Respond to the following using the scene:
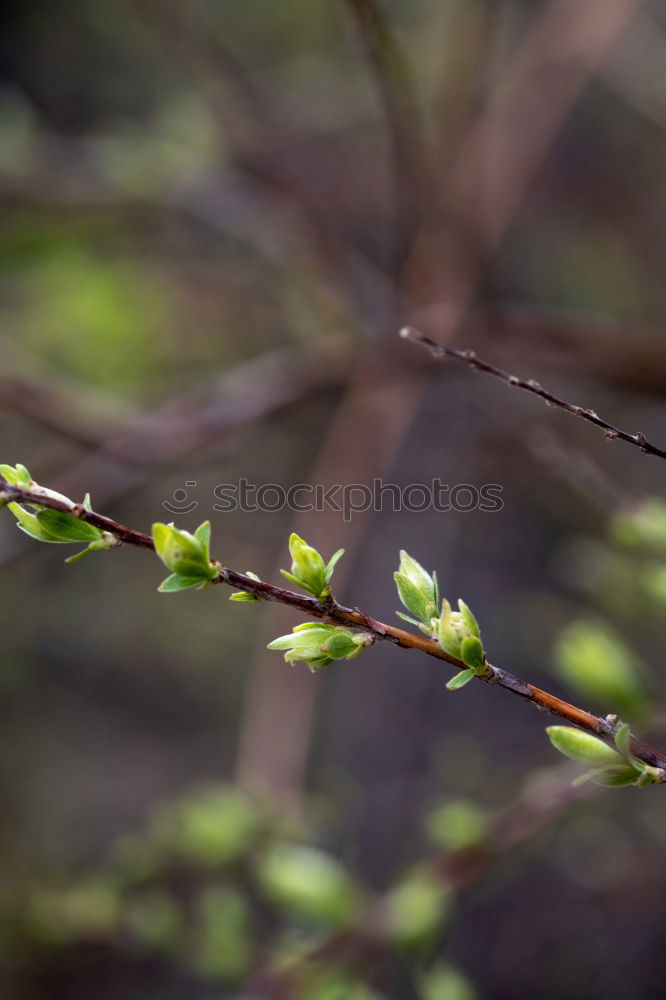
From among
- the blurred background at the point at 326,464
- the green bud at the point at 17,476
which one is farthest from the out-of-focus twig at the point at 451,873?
the green bud at the point at 17,476

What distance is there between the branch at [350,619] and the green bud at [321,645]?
0.01 m

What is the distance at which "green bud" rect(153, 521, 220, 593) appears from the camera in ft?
1.71

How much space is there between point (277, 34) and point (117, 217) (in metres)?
1.27

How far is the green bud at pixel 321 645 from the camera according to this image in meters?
0.54

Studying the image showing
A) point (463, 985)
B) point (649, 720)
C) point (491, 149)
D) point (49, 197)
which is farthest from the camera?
point (491, 149)

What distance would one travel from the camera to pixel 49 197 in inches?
72.6

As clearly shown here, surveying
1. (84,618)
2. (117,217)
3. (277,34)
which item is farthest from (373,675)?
(277,34)

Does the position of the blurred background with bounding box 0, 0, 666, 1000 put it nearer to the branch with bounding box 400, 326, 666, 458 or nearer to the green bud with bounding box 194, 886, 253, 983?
the green bud with bounding box 194, 886, 253, 983

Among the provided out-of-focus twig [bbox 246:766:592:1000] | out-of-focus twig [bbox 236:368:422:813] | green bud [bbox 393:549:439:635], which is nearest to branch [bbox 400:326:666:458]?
green bud [bbox 393:549:439:635]

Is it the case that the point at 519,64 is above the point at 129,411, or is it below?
above

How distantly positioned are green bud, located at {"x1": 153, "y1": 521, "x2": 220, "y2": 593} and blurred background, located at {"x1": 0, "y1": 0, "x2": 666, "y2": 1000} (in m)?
0.51

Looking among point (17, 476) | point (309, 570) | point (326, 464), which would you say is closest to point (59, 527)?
point (17, 476)

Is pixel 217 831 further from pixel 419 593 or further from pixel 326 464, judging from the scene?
pixel 326 464

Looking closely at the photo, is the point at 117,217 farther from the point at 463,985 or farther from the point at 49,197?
the point at 463,985
